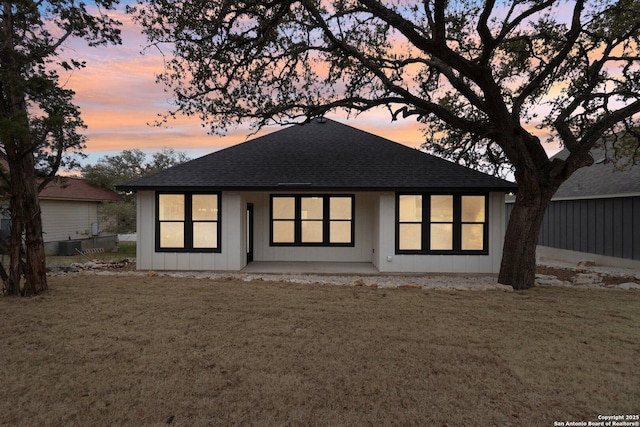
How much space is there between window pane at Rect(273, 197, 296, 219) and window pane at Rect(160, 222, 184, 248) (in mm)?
2987

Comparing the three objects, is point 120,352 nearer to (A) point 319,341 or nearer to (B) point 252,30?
(A) point 319,341

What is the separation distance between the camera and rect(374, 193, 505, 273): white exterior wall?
10258mm

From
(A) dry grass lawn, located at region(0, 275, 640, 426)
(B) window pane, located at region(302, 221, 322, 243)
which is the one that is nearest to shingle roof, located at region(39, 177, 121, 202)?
(B) window pane, located at region(302, 221, 322, 243)

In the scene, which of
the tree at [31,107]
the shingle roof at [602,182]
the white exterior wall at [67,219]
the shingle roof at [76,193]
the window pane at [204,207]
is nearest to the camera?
the tree at [31,107]

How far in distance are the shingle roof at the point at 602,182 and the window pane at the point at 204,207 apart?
12276mm

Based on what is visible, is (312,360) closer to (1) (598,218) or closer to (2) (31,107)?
(2) (31,107)

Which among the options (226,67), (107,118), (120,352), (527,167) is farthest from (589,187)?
(107,118)

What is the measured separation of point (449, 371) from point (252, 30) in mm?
8468

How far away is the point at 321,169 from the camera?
1109 cm

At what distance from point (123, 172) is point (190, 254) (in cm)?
2961

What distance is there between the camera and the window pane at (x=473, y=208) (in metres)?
10.4

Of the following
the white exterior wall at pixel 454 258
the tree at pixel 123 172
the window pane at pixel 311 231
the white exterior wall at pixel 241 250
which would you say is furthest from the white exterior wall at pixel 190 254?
the tree at pixel 123 172

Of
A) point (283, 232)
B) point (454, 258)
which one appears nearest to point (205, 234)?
point (283, 232)

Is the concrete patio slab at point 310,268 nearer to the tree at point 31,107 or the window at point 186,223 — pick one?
the window at point 186,223
